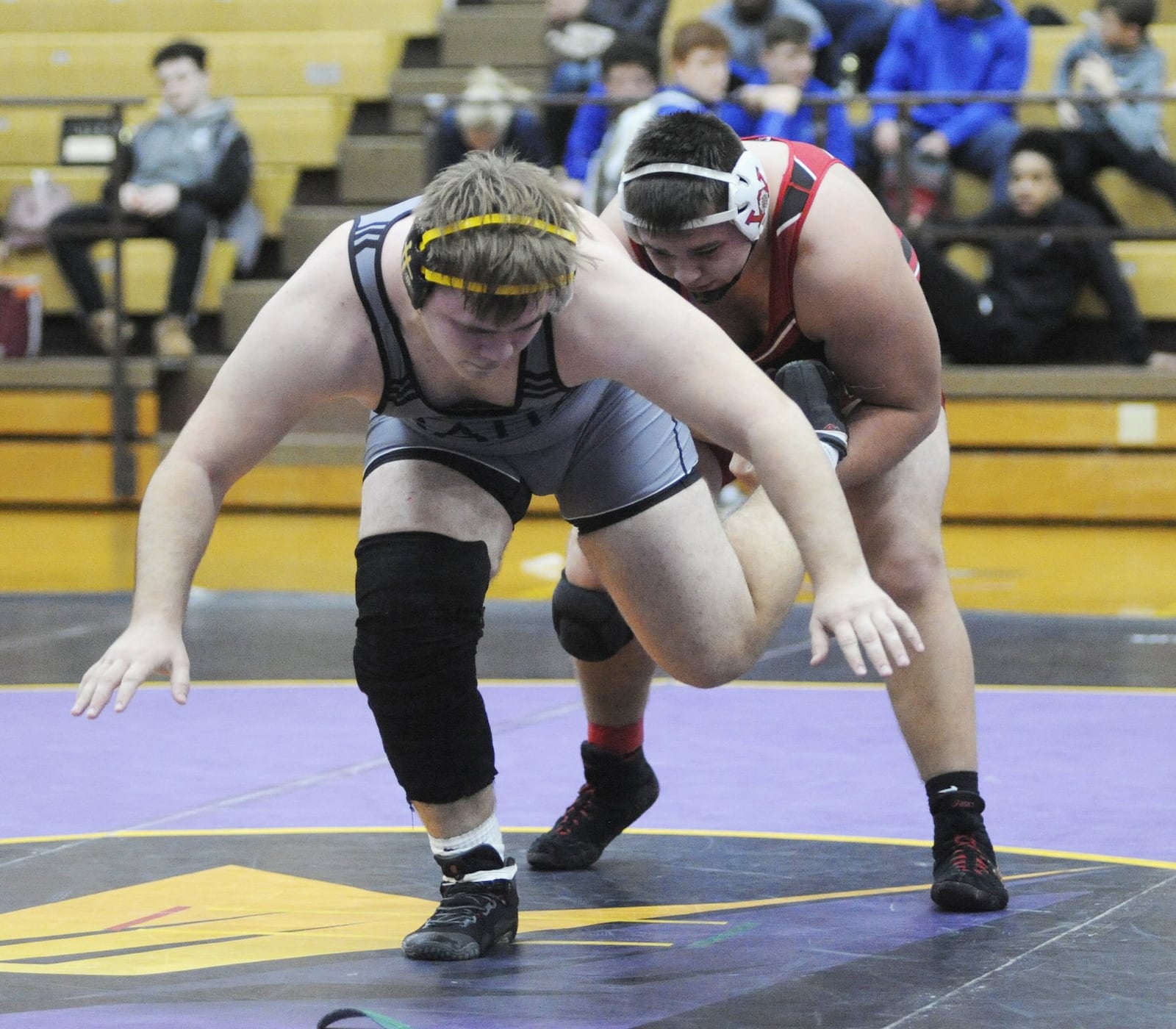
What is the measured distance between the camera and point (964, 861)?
312cm

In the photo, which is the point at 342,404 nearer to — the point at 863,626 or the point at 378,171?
the point at 378,171

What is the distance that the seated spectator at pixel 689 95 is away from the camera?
7832 millimetres

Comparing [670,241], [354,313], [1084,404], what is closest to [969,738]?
[670,241]

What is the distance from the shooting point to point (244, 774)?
13.7 feet

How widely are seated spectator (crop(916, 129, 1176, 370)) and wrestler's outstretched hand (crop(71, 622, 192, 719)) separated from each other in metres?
5.89

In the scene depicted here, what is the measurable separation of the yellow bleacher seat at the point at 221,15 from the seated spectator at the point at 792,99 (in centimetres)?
275

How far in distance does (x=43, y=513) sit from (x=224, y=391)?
6673 millimetres

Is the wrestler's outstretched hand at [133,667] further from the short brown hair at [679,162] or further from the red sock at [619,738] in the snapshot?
the red sock at [619,738]

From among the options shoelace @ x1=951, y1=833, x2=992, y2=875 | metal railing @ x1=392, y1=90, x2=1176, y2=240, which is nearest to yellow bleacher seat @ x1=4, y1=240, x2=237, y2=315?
metal railing @ x1=392, y1=90, x2=1176, y2=240

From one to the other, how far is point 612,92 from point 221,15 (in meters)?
3.33

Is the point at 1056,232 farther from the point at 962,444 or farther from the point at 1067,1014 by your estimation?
the point at 1067,1014

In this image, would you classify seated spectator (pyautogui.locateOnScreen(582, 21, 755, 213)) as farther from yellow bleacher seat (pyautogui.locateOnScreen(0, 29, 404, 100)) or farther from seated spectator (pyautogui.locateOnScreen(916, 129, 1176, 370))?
yellow bleacher seat (pyautogui.locateOnScreen(0, 29, 404, 100))

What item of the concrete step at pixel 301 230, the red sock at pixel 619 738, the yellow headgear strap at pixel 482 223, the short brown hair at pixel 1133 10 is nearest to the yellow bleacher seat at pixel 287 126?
the concrete step at pixel 301 230

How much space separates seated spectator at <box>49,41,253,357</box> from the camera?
352 inches
